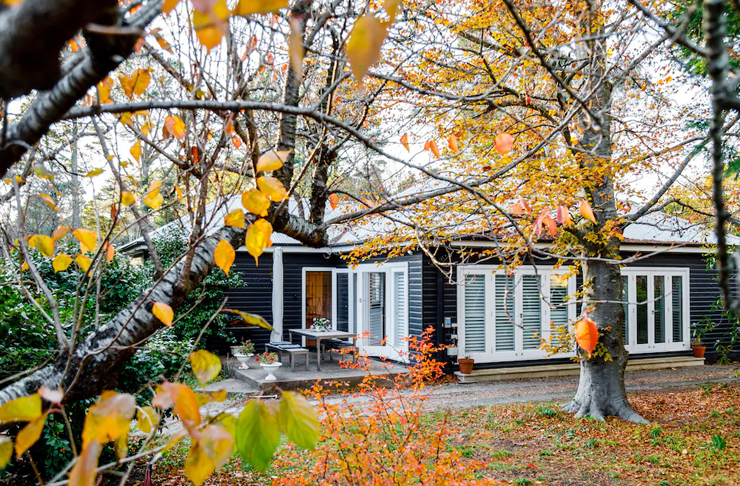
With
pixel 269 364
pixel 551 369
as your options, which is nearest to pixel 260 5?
pixel 269 364

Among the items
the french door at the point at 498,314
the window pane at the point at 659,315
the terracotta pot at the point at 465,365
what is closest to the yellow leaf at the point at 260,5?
the french door at the point at 498,314

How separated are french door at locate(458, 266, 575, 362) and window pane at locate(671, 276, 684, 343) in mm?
3644

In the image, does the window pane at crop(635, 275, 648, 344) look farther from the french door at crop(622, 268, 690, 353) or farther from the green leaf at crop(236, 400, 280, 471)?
the green leaf at crop(236, 400, 280, 471)

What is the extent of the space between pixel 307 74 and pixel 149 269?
8.22 m

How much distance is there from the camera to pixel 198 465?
107 centimetres

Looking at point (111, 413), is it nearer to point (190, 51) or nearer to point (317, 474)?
point (190, 51)

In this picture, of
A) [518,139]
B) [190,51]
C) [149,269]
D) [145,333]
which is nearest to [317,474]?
[145,333]

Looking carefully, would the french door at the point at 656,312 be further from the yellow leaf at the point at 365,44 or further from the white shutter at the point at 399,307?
the yellow leaf at the point at 365,44

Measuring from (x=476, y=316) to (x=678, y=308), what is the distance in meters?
6.12

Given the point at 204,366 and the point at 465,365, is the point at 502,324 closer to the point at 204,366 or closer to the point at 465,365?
the point at 465,365

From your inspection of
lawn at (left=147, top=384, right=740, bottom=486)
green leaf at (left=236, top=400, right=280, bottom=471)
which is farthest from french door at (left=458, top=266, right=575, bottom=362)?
green leaf at (left=236, top=400, right=280, bottom=471)

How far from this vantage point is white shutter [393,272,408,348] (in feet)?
37.8

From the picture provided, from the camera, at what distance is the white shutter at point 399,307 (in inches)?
454

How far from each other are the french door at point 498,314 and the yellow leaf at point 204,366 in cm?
998
